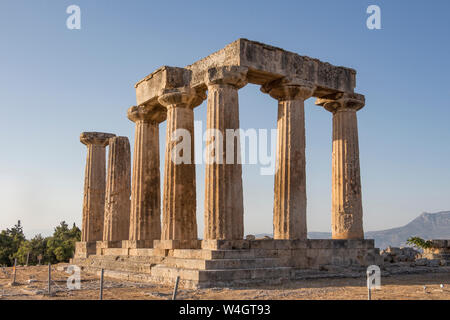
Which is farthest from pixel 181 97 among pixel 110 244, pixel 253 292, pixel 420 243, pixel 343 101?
pixel 420 243

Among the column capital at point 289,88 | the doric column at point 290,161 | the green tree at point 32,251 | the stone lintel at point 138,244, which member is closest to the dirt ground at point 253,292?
the doric column at point 290,161

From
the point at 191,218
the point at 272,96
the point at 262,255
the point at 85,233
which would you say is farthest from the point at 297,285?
the point at 85,233

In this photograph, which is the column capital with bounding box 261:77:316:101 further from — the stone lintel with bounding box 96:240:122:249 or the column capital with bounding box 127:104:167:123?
the stone lintel with bounding box 96:240:122:249

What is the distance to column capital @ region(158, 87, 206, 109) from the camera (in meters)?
25.8

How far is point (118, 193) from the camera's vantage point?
33.1 metres

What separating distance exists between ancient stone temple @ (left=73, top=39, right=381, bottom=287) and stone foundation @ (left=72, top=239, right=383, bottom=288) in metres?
0.05

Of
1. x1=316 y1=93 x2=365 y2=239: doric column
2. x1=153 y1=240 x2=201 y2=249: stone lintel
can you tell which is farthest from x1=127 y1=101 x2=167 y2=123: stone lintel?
x1=316 y1=93 x2=365 y2=239: doric column

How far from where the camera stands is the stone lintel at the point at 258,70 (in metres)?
23.5

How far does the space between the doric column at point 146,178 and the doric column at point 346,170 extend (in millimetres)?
10278

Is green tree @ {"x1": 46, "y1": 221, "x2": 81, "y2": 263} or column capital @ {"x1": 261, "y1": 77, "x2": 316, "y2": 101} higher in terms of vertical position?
column capital @ {"x1": 261, "y1": 77, "x2": 316, "y2": 101}

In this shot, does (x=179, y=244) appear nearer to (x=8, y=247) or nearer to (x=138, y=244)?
(x=138, y=244)

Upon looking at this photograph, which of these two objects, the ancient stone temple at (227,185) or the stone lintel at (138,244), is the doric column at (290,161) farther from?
the stone lintel at (138,244)

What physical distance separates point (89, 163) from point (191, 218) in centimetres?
1451
